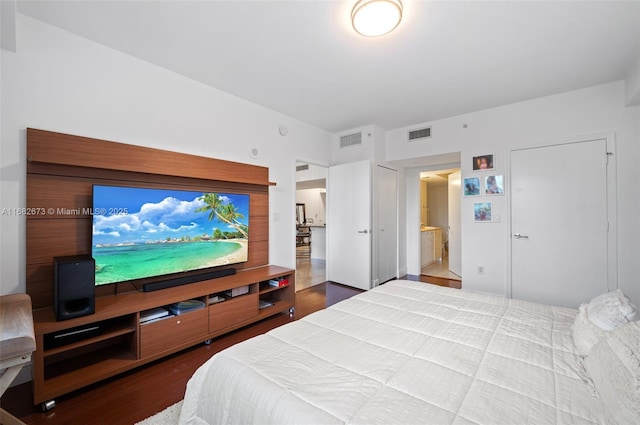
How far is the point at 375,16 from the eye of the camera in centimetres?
176

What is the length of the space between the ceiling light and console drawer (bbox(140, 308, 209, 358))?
8.80 ft

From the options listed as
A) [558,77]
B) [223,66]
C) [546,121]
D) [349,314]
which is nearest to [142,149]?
[223,66]

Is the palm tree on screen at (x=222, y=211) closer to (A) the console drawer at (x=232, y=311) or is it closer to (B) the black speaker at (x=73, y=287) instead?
(A) the console drawer at (x=232, y=311)

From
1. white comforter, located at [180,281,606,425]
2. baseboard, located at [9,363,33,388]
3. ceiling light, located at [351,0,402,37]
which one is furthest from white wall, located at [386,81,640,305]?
baseboard, located at [9,363,33,388]

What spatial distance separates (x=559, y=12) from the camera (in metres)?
1.86

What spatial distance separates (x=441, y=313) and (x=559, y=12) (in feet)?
7.60

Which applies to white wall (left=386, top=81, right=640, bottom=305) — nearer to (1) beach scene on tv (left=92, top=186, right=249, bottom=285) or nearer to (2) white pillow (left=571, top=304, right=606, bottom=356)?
(2) white pillow (left=571, top=304, right=606, bottom=356)

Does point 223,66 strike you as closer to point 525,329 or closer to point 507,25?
point 507,25

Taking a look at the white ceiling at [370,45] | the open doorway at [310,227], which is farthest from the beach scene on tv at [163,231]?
the open doorway at [310,227]

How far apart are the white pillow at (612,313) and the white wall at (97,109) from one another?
3.08 meters

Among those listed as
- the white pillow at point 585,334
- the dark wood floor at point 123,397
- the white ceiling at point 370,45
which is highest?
the white ceiling at point 370,45

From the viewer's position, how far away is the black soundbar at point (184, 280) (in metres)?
2.32

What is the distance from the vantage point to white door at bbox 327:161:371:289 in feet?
13.6

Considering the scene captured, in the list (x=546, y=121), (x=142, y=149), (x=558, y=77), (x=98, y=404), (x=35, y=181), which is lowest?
(x=98, y=404)
